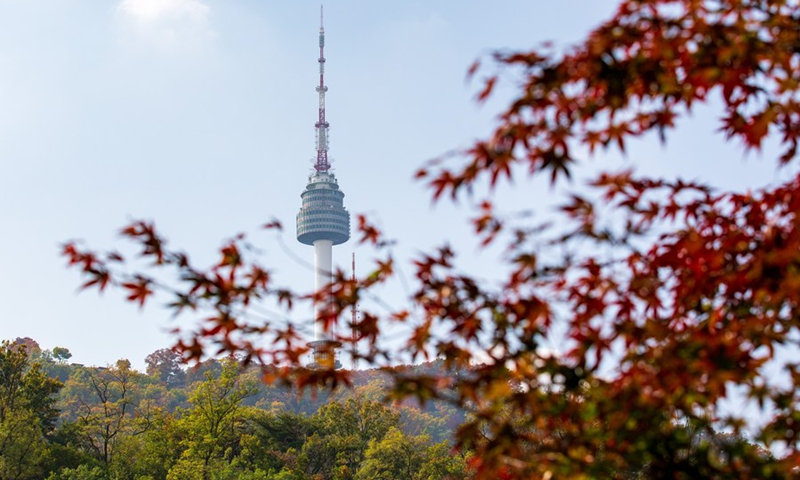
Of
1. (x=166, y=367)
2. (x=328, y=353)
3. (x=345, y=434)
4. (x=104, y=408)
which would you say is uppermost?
(x=166, y=367)

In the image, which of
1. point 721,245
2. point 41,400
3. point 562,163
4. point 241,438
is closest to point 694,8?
point 562,163

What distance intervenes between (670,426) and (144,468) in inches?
1653

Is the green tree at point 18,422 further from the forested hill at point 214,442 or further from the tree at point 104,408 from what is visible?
the tree at point 104,408

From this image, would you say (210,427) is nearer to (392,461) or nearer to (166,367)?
(392,461)

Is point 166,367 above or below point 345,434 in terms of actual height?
above

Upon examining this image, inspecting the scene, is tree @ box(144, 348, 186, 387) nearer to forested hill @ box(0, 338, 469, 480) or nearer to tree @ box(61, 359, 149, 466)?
tree @ box(61, 359, 149, 466)

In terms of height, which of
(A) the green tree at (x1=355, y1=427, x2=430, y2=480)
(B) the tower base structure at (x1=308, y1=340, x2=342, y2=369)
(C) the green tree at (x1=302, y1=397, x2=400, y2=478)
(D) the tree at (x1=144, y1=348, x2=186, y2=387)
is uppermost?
(D) the tree at (x1=144, y1=348, x2=186, y2=387)

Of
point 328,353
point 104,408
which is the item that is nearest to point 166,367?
point 104,408

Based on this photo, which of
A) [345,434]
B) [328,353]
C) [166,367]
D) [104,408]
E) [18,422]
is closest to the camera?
[328,353]

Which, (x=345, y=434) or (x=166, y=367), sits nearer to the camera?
(x=345, y=434)

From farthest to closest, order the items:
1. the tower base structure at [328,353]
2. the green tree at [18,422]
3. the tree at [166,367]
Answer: the tree at [166,367] → the green tree at [18,422] → the tower base structure at [328,353]

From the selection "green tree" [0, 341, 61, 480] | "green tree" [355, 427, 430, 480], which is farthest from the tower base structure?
"green tree" [355, 427, 430, 480]

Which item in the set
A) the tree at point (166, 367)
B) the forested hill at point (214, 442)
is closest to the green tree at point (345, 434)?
the forested hill at point (214, 442)

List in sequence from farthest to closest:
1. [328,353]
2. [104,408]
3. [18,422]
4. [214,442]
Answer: [104,408] < [18,422] < [214,442] < [328,353]
